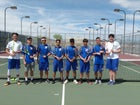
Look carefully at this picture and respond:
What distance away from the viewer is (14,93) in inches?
396

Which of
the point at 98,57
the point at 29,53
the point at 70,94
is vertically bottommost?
the point at 70,94

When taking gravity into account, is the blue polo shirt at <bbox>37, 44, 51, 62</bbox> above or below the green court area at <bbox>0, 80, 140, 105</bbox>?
above

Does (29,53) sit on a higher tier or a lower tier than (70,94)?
higher

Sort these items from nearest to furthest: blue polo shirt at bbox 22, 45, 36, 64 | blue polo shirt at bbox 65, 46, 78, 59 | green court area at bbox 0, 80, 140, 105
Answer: green court area at bbox 0, 80, 140, 105 < blue polo shirt at bbox 22, 45, 36, 64 < blue polo shirt at bbox 65, 46, 78, 59

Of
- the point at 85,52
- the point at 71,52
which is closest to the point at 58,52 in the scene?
the point at 71,52

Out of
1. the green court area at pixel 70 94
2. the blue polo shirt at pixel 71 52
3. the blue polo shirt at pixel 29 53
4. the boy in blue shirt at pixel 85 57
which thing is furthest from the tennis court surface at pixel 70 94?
the blue polo shirt at pixel 71 52

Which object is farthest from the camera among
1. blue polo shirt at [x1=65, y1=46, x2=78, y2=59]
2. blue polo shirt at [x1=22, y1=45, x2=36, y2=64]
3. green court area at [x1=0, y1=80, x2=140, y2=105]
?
blue polo shirt at [x1=65, y1=46, x2=78, y2=59]

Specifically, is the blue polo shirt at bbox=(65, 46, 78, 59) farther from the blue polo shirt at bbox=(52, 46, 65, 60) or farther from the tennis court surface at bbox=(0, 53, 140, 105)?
the tennis court surface at bbox=(0, 53, 140, 105)

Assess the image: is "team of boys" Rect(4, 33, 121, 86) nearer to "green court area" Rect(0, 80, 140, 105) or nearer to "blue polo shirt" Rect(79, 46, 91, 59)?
"blue polo shirt" Rect(79, 46, 91, 59)

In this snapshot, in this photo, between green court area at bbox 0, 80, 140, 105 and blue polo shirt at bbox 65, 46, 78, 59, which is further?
blue polo shirt at bbox 65, 46, 78, 59

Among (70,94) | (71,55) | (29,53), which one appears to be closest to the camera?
(70,94)

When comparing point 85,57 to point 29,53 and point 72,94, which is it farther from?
point 72,94

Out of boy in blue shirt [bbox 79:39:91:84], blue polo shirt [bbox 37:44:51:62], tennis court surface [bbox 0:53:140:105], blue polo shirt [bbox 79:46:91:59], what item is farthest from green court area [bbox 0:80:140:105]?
blue polo shirt [bbox 79:46:91:59]

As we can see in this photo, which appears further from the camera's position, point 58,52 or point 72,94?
point 58,52
